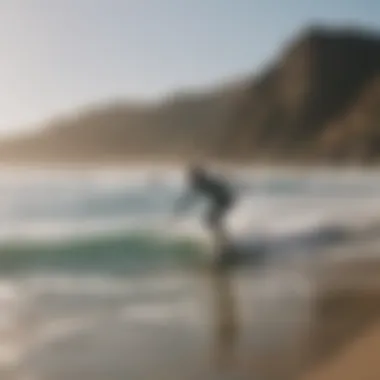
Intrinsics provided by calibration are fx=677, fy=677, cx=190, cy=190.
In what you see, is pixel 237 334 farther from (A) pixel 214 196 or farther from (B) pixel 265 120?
(B) pixel 265 120

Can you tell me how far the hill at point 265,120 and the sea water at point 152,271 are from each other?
1.6 inches

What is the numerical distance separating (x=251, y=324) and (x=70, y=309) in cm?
30

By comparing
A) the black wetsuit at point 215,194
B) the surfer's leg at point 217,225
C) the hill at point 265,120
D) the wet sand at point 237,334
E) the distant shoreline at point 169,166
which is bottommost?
the wet sand at point 237,334

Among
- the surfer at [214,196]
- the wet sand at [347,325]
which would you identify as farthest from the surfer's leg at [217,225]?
the wet sand at [347,325]

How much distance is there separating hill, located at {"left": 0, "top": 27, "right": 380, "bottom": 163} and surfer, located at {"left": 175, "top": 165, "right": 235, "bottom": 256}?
0.13 feet

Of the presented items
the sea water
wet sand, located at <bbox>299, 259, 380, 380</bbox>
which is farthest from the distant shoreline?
wet sand, located at <bbox>299, 259, 380, 380</bbox>

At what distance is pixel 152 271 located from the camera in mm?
1147

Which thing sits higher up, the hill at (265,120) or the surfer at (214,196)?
the hill at (265,120)

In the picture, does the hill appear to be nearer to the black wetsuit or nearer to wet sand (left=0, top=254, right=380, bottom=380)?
the black wetsuit

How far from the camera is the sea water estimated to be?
3.64 ft

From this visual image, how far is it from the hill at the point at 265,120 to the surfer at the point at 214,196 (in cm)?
4

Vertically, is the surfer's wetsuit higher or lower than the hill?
lower

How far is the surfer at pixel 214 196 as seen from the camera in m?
1.17

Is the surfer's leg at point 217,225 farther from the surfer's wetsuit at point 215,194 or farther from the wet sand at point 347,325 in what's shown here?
the wet sand at point 347,325
